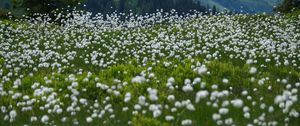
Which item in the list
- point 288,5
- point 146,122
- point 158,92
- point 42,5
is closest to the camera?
point 146,122

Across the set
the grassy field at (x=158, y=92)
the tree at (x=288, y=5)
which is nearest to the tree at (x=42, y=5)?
the grassy field at (x=158, y=92)

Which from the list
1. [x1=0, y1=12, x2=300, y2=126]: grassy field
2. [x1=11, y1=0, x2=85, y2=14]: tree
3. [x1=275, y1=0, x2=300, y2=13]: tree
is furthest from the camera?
[x1=11, y1=0, x2=85, y2=14]: tree

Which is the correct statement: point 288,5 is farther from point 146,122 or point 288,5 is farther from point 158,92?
point 146,122

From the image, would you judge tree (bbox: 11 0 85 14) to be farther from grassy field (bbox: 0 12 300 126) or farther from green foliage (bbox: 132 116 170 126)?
green foliage (bbox: 132 116 170 126)

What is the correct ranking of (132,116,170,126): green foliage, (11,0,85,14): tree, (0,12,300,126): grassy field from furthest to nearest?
(11,0,85,14): tree → (0,12,300,126): grassy field → (132,116,170,126): green foliage

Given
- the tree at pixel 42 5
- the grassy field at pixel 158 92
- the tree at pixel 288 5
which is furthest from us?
the tree at pixel 42 5

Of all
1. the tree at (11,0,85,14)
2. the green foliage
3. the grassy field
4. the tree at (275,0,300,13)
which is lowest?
the green foliage

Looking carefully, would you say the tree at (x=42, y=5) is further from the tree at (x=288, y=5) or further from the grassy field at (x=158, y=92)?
the tree at (x=288, y=5)

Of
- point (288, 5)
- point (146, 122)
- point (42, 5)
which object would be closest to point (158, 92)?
point (146, 122)

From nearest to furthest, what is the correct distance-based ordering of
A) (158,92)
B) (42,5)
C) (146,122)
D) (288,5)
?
(146,122) < (158,92) < (288,5) < (42,5)

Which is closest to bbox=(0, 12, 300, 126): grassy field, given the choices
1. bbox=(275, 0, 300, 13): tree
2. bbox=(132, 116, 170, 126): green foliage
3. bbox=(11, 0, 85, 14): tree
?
bbox=(132, 116, 170, 126): green foliage

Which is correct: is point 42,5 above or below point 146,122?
above

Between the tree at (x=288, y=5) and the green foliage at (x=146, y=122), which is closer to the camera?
the green foliage at (x=146, y=122)

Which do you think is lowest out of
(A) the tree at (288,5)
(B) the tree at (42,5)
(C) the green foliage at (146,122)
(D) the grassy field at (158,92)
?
(C) the green foliage at (146,122)
